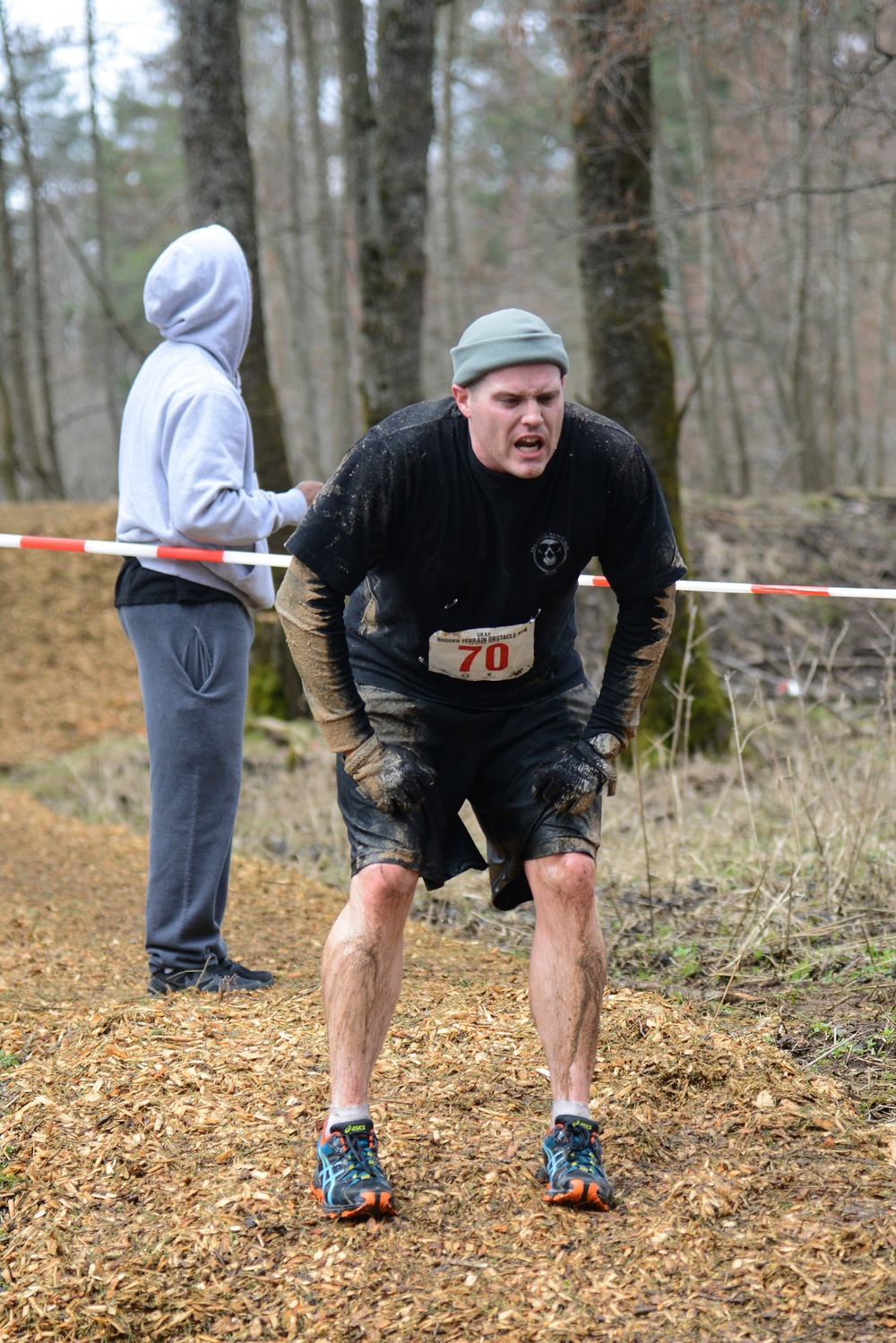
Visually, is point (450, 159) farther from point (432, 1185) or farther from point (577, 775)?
point (432, 1185)

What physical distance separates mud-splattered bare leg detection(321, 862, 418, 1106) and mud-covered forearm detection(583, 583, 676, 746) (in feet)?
2.03

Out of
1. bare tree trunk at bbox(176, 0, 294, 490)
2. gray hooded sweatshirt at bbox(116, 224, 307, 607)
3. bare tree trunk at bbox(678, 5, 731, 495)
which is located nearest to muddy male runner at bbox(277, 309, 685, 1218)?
gray hooded sweatshirt at bbox(116, 224, 307, 607)

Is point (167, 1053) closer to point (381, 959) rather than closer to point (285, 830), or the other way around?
point (381, 959)

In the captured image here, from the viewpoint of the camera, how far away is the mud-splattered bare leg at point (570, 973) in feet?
9.75

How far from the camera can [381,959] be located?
2.97 m

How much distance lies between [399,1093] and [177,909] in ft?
4.20

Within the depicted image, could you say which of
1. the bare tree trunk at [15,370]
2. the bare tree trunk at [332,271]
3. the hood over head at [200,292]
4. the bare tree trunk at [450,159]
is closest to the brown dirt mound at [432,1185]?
the hood over head at [200,292]

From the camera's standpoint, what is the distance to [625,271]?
7.76 m

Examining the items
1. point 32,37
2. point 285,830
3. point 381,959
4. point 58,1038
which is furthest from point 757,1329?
point 32,37

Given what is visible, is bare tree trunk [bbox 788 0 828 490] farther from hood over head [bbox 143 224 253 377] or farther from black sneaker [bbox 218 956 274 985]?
black sneaker [bbox 218 956 274 985]

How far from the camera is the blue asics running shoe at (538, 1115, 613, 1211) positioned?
2.88 m

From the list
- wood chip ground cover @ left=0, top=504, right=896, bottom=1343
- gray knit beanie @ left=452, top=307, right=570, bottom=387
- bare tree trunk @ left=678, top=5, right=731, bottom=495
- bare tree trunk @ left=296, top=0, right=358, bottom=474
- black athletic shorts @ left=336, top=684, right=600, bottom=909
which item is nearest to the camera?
wood chip ground cover @ left=0, top=504, right=896, bottom=1343

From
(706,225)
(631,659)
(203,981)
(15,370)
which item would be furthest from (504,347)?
(15,370)

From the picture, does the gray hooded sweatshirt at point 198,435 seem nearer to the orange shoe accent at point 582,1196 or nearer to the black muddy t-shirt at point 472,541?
the black muddy t-shirt at point 472,541
